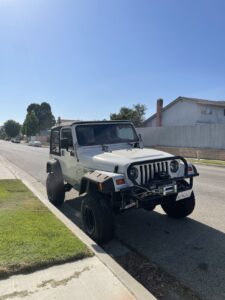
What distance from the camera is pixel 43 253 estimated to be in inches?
162

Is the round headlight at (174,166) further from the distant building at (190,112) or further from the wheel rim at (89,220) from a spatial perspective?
the distant building at (190,112)

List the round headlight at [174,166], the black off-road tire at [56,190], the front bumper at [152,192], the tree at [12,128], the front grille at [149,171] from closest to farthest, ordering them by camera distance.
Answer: the front bumper at [152,192]
the front grille at [149,171]
the round headlight at [174,166]
the black off-road tire at [56,190]
the tree at [12,128]

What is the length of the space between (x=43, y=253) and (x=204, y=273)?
2191mm

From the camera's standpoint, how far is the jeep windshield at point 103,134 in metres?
6.41

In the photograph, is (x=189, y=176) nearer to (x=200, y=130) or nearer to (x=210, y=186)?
(x=210, y=186)

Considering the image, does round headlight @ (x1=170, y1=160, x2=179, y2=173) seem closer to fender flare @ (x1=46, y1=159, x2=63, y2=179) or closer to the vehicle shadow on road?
the vehicle shadow on road

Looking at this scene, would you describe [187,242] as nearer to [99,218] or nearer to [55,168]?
[99,218]

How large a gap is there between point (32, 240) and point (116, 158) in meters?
1.93

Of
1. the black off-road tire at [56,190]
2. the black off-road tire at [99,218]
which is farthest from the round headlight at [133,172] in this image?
the black off-road tire at [56,190]

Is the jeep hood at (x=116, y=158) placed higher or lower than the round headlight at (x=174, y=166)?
higher

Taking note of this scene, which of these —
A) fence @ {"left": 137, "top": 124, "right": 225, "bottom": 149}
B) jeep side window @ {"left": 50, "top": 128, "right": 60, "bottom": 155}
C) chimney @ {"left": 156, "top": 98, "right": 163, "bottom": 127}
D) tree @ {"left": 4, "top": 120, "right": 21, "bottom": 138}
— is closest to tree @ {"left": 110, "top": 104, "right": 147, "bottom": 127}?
chimney @ {"left": 156, "top": 98, "right": 163, "bottom": 127}

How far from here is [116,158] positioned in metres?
5.31

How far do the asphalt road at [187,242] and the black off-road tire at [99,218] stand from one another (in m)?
0.54

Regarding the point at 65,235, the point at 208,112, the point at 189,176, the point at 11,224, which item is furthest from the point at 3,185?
the point at 208,112
